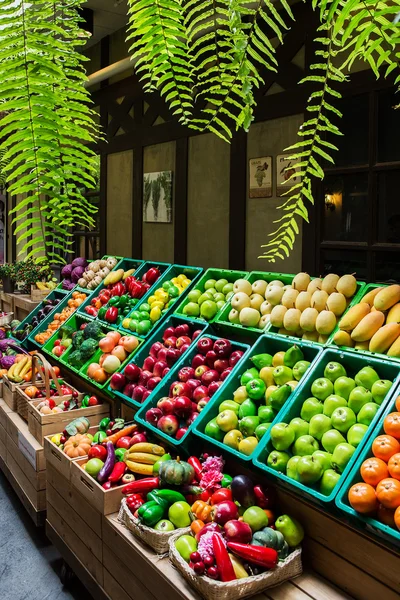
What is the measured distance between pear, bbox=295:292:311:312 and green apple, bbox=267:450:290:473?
83 centimetres

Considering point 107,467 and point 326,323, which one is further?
point 107,467

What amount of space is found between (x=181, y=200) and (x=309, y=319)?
2.59 m

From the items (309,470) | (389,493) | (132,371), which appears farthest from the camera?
(132,371)

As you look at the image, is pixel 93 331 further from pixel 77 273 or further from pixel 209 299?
pixel 77 273

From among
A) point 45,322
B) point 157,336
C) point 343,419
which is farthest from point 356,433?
point 45,322

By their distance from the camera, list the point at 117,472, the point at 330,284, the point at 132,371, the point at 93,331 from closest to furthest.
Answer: the point at 117,472 < the point at 330,284 < the point at 132,371 < the point at 93,331

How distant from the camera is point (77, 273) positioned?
5129 millimetres

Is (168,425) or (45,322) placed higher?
(45,322)

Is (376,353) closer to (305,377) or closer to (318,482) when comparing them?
(305,377)

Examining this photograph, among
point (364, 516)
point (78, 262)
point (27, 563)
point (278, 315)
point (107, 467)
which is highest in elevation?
point (78, 262)

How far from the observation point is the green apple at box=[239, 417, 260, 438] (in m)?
2.28

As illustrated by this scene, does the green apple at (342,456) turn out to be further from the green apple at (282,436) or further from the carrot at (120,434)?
the carrot at (120,434)

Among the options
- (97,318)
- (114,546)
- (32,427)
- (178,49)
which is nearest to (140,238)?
(97,318)

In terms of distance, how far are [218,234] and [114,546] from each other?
270 centimetres
